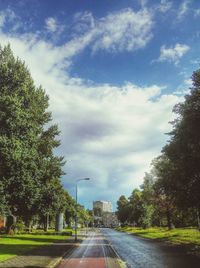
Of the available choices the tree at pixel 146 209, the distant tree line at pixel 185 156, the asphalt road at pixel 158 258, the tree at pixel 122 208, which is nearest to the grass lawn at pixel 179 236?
the distant tree line at pixel 185 156

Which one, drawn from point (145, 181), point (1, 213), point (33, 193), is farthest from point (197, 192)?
point (145, 181)

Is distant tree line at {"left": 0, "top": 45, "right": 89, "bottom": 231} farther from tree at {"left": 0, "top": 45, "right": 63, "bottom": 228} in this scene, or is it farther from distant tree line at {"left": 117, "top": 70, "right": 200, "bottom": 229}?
distant tree line at {"left": 117, "top": 70, "right": 200, "bottom": 229}

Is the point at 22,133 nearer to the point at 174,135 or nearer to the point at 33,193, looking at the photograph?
the point at 33,193

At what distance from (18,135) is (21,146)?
1594mm

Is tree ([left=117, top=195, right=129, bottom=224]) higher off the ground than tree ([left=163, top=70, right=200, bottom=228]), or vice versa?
tree ([left=117, top=195, right=129, bottom=224])

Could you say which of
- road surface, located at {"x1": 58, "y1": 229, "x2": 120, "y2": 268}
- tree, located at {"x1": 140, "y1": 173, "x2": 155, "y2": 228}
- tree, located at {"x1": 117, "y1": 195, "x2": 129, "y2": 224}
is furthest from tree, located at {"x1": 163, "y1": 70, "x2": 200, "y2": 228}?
tree, located at {"x1": 117, "y1": 195, "x2": 129, "y2": 224}

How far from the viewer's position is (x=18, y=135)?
131ft

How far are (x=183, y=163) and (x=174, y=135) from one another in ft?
12.6

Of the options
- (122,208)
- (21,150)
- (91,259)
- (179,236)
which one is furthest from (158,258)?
(122,208)

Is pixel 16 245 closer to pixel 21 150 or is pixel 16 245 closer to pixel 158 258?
pixel 21 150

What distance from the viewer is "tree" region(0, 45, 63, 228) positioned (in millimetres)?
37906

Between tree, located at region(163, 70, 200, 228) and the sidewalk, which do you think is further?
tree, located at region(163, 70, 200, 228)

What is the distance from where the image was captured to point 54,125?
56.6m

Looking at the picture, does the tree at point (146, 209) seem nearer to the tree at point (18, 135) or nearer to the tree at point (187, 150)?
the tree at point (18, 135)
